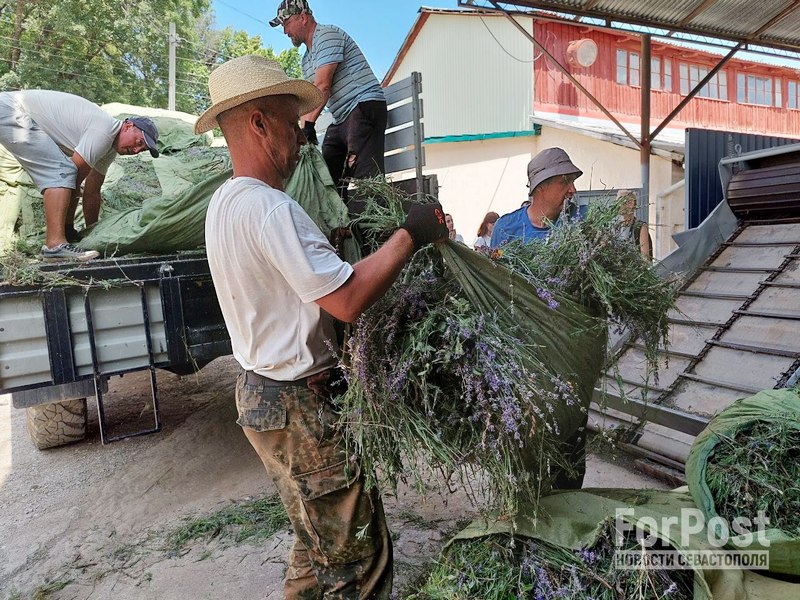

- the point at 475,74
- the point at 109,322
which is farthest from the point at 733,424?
the point at 475,74

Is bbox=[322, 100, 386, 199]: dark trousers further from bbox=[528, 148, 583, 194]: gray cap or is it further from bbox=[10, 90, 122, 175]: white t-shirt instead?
bbox=[10, 90, 122, 175]: white t-shirt

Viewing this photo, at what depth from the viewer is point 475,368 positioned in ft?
4.87

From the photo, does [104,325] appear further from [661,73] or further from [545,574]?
[661,73]

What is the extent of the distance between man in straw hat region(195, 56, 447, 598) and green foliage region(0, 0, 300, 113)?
17.0 m

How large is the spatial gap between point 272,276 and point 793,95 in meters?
21.8

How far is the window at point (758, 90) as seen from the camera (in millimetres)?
16297

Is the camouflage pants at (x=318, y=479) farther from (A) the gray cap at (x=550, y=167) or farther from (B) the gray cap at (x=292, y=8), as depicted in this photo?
(B) the gray cap at (x=292, y=8)

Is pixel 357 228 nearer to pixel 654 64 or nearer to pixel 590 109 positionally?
pixel 590 109

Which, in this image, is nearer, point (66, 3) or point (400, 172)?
point (400, 172)

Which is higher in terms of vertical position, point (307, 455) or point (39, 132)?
point (39, 132)

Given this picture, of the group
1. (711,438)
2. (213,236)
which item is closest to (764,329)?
(711,438)

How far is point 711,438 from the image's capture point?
1.91 meters

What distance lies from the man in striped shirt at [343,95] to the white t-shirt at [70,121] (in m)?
1.34

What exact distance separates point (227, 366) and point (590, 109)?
1242cm
